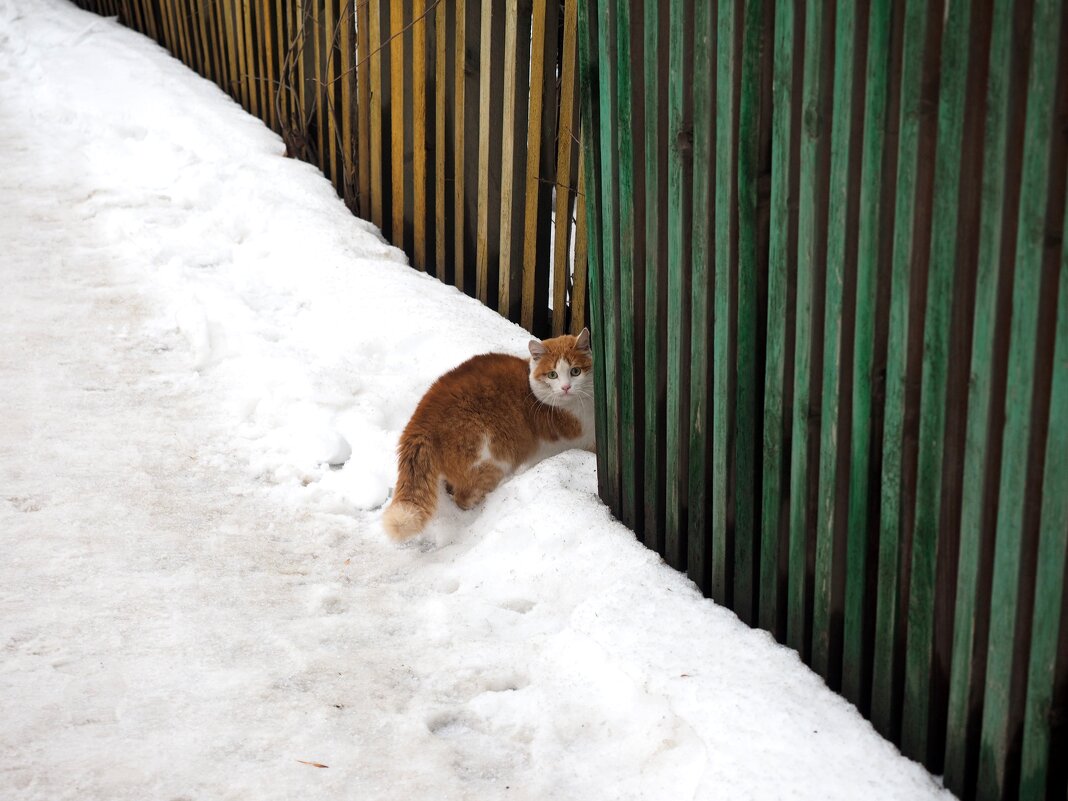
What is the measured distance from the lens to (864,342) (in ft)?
7.82

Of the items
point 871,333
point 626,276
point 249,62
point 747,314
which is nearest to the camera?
point 871,333

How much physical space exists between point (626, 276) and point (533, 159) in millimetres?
1586

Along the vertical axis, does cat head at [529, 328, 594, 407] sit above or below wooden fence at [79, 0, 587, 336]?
below

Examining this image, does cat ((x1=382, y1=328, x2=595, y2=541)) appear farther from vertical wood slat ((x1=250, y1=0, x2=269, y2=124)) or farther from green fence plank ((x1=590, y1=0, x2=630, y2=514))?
vertical wood slat ((x1=250, y1=0, x2=269, y2=124))

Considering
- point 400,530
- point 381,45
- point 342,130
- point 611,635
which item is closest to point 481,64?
point 381,45

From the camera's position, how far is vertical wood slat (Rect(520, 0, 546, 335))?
4.54 meters

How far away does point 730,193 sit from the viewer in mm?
2793

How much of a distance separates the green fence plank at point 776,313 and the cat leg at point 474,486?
4.33 ft

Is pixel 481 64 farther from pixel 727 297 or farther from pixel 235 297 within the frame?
pixel 727 297

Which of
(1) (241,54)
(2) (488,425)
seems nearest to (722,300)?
(2) (488,425)

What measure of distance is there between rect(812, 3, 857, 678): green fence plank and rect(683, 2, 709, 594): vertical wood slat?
472 millimetres

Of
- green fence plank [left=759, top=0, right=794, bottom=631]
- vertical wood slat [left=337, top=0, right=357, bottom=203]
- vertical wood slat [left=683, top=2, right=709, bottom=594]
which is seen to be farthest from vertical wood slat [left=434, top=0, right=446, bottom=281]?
green fence plank [left=759, top=0, right=794, bottom=631]

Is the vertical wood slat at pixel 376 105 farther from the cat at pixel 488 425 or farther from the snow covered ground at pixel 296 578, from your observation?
the cat at pixel 488 425

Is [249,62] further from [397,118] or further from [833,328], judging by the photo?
[833,328]
